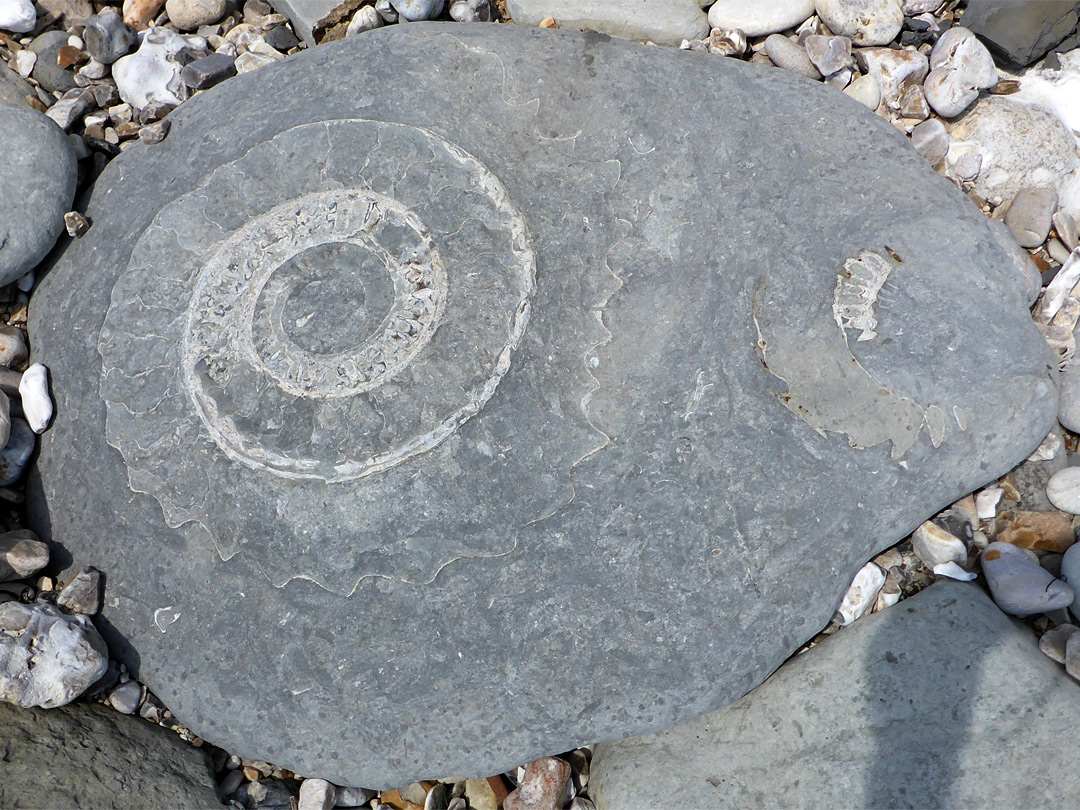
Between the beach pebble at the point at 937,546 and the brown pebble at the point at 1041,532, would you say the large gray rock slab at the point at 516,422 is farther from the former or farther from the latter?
the brown pebble at the point at 1041,532

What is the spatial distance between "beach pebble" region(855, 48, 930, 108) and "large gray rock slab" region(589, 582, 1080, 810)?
1.91 meters

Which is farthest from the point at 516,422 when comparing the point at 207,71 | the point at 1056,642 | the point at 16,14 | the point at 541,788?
the point at 16,14

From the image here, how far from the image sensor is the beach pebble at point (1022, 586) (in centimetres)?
239

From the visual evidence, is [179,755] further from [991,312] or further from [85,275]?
[991,312]

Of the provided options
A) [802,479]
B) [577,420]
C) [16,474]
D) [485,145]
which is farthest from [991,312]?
[16,474]

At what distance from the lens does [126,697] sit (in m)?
2.49

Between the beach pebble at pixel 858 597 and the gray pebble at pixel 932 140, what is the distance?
1598 mm

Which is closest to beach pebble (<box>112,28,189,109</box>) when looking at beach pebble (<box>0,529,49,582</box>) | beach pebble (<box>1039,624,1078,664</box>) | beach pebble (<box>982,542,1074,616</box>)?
beach pebble (<box>0,529,49,582</box>)

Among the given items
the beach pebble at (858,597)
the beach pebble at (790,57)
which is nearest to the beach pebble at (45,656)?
the beach pebble at (858,597)

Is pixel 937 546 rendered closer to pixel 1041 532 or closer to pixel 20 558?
pixel 1041 532

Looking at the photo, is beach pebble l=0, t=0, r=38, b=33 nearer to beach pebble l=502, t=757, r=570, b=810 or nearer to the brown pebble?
beach pebble l=502, t=757, r=570, b=810

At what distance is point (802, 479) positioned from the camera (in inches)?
88.7

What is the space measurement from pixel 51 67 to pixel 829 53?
3.24 meters

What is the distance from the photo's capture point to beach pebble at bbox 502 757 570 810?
2.46m
